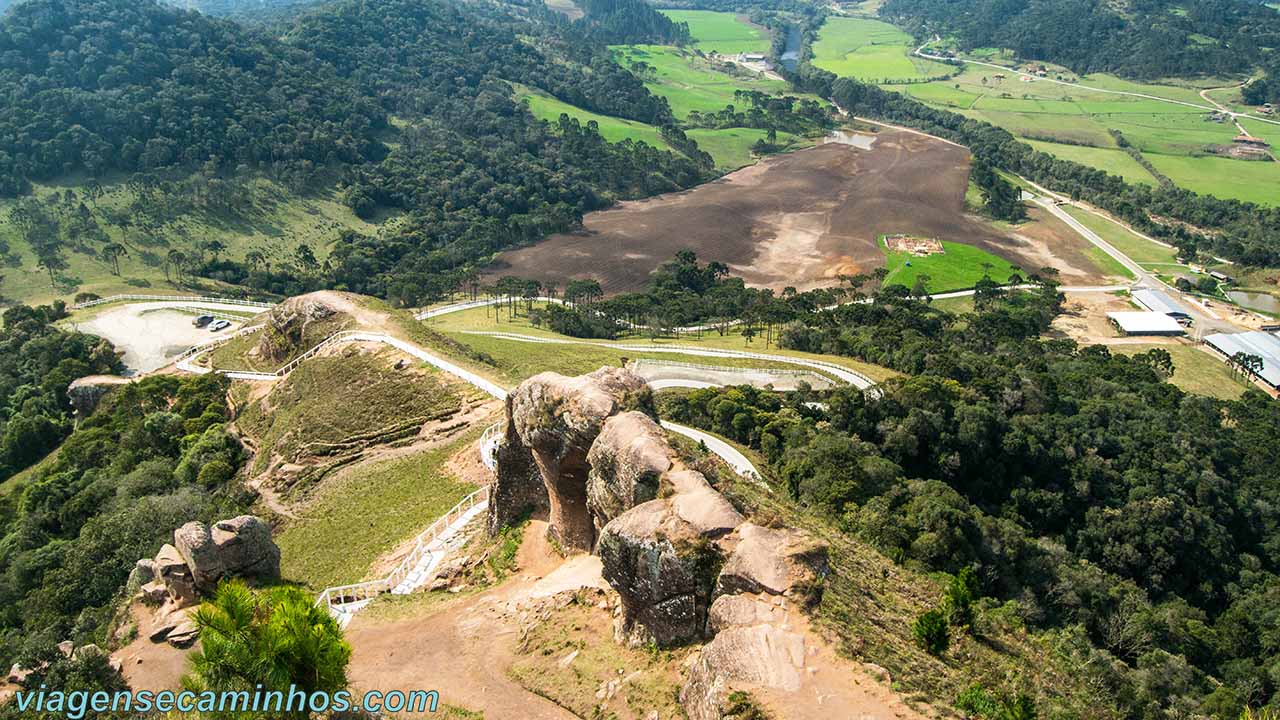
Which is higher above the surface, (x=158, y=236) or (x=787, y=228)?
(x=158, y=236)

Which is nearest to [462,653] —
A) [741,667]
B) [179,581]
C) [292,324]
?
[741,667]

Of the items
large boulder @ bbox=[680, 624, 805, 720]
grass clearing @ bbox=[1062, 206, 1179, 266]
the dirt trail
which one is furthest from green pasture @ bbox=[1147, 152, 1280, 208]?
large boulder @ bbox=[680, 624, 805, 720]

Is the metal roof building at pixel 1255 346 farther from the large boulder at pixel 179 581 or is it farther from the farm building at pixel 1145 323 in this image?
the large boulder at pixel 179 581

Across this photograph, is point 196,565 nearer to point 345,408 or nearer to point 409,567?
point 409,567

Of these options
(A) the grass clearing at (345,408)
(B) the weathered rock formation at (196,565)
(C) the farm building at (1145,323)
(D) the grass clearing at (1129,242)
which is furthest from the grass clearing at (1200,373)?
(B) the weathered rock formation at (196,565)

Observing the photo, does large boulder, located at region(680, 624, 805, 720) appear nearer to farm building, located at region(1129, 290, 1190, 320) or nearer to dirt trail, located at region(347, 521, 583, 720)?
dirt trail, located at region(347, 521, 583, 720)

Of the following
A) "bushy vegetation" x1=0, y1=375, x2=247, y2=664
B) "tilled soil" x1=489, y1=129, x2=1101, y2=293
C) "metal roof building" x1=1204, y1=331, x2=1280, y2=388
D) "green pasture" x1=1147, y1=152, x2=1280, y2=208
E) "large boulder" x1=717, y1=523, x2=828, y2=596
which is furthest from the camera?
"green pasture" x1=1147, y1=152, x2=1280, y2=208

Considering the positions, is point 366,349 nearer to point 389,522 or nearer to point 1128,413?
point 389,522

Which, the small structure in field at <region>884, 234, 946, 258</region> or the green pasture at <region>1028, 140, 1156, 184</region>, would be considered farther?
the green pasture at <region>1028, 140, 1156, 184</region>
